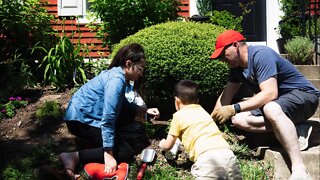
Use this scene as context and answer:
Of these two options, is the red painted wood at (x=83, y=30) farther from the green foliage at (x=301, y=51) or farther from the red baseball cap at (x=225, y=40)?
the red baseball cap at (x=225, y=40)

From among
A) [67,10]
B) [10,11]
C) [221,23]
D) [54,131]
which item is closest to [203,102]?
[54,131]

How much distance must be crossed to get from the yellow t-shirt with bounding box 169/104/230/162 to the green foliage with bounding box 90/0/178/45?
A: 362 centimetres

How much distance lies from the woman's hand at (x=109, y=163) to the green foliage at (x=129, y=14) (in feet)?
11.6

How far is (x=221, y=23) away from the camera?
7.30 metres

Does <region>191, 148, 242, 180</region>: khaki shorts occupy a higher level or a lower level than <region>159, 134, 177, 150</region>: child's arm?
lower

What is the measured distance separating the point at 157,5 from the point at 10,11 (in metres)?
2.36

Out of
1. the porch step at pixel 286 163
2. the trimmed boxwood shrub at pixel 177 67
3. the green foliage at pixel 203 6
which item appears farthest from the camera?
the green foliage at pixel 203 6

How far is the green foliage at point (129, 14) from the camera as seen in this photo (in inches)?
280

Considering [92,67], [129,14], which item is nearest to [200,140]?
[92,67]

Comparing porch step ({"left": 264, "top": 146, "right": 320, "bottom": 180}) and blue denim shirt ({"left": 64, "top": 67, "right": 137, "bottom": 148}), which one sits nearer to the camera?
blue denim shirt ({"left": 64, "top": 67, "right": 137, "bottom": 148})

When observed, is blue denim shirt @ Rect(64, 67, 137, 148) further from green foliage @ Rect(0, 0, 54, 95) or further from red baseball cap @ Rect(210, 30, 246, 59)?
green foliage @ Rect(0, 0, 54, 95)

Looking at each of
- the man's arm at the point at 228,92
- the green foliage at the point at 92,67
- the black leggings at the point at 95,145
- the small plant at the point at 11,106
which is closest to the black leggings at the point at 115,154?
the black leggings at the point at 95,145

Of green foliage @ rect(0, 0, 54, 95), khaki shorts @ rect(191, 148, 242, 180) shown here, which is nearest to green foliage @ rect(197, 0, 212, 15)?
green foliage @ rect(0, 0, 54, 95)

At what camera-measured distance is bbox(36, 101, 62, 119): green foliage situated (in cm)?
537
